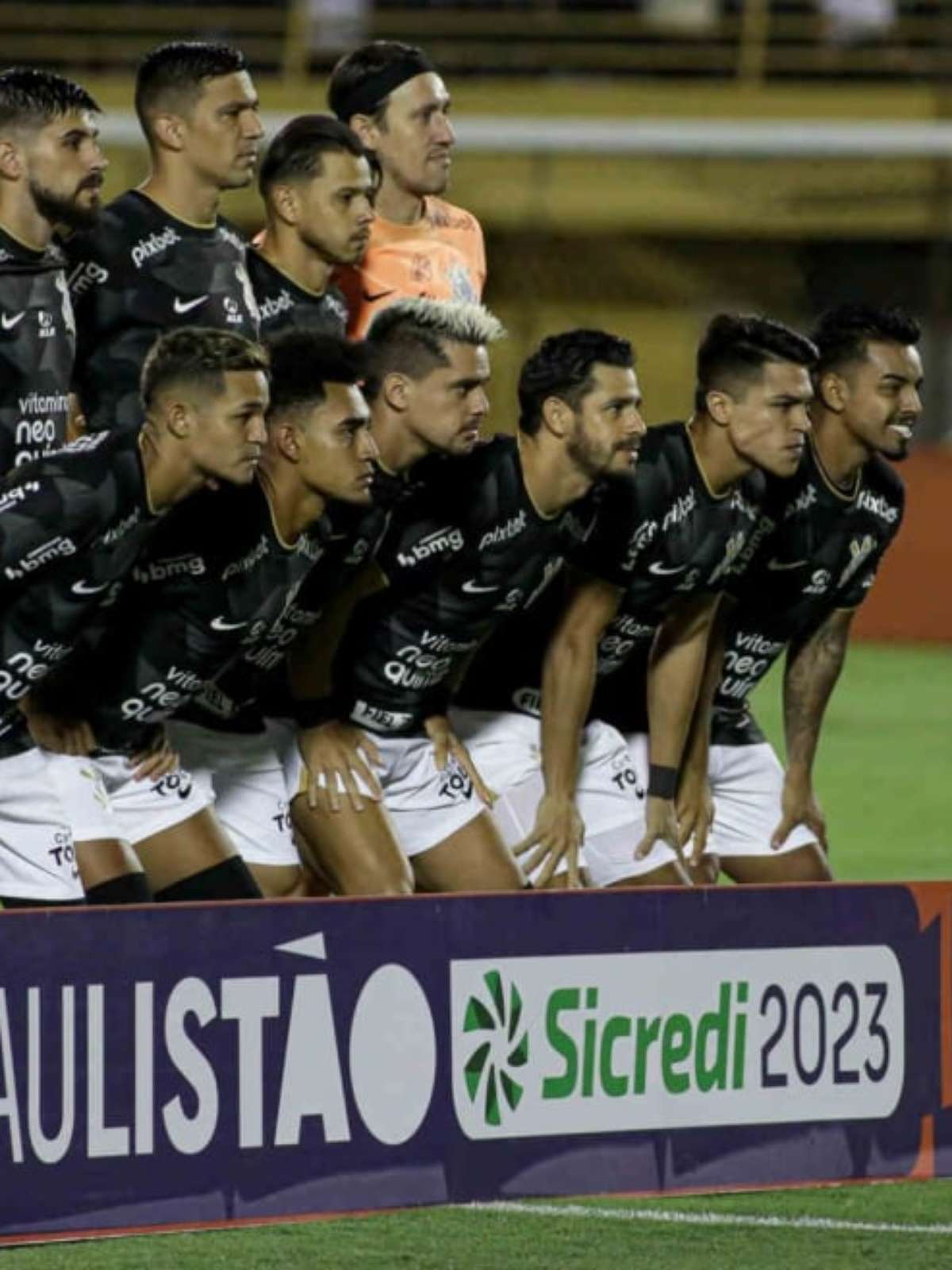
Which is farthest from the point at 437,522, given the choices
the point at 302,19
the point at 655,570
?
the point at 302,19

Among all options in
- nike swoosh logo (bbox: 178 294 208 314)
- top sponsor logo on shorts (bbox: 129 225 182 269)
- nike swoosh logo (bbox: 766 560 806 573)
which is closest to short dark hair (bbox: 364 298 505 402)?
nike swoosh logo (bbox: 178 294 208 314)

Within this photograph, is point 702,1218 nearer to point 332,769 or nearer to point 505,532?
point 332,769

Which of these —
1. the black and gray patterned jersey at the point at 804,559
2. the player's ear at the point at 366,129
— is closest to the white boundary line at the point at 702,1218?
the black and gray patterned jersey at the point at 804,559

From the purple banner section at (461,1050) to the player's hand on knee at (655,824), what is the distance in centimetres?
151

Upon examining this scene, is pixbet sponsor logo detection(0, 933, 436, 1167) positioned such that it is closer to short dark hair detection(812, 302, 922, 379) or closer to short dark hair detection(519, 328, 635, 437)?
short dark hair detection(519, 328, 635, 437)

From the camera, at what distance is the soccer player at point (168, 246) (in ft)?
22.1

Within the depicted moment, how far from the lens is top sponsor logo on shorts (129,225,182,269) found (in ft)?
22.2

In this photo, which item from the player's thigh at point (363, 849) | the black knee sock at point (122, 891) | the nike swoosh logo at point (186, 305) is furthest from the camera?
the player's thigh at point (363, 849)

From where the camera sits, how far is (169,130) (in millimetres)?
6977

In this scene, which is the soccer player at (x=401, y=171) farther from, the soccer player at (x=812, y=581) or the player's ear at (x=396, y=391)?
the soccer player at (x=812, y=581)

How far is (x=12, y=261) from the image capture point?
6.46 m

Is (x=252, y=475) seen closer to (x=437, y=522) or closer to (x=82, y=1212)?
(x=437, y=522)

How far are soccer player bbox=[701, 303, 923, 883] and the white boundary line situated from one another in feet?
6.33

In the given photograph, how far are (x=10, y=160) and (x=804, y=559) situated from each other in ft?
7.60
